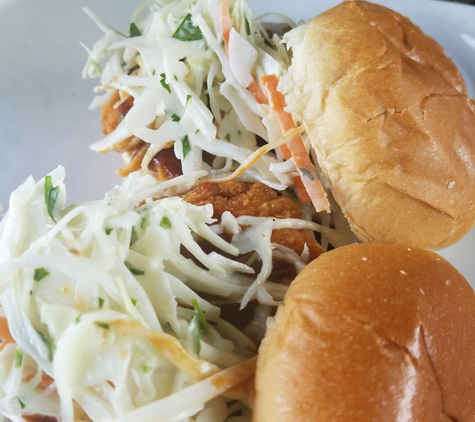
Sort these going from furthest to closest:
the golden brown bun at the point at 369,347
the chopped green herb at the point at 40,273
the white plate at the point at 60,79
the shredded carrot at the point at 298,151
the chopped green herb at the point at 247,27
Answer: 1. the white plate at the point at 60,79
2. the chopped green herb at the point at 247,27
3. the shredded carrot at the point at 298,151
4. the chopped green herb at the point at 40,273
5. the golden brown bun at the point at 369,347

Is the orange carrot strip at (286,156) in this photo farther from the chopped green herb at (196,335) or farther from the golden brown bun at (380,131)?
the chopped green herb at (196,335)

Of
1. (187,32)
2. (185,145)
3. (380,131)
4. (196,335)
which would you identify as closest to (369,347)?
(196,335)

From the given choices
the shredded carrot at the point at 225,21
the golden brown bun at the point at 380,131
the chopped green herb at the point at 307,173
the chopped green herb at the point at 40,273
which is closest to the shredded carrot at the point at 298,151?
the chopped green herb at the point at 307,173

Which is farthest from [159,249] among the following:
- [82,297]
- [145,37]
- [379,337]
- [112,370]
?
[145,37]

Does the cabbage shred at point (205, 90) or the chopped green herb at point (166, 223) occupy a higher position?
the cabbage shred at point (205, 90)

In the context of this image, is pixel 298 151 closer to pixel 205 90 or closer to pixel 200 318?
pixel 205 90

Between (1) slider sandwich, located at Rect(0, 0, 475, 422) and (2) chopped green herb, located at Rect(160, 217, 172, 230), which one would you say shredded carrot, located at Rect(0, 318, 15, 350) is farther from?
(2) chopped green herb, located at Rect(160, 217, 172, 230)

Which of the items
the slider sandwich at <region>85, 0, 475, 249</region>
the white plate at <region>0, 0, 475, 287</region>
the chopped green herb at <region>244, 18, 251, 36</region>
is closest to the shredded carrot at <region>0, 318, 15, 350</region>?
the slider sandwich at <region>85, 0, 475, 249</region>
